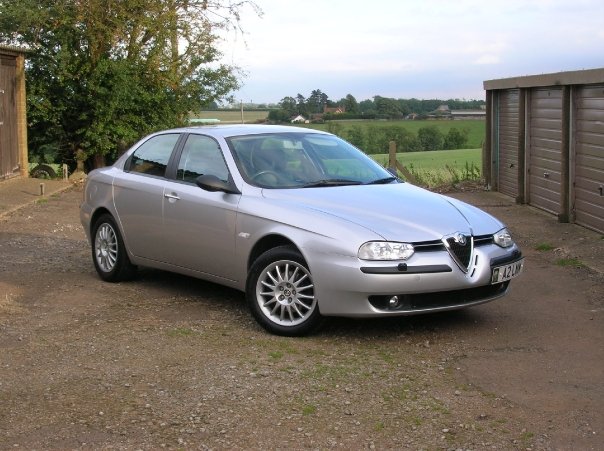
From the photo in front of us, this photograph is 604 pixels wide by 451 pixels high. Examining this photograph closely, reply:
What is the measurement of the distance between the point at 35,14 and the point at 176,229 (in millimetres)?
15245

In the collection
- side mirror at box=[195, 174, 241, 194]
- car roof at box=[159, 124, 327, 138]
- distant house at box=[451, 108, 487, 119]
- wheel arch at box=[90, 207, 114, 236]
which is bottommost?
wheel arch at box=[90, 207, 114, 236]

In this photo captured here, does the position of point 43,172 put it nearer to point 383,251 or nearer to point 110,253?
point 110,253

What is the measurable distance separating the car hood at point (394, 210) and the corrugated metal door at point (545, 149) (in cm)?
765

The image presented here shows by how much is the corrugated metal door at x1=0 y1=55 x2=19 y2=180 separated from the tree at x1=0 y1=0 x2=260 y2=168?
72.0 inches

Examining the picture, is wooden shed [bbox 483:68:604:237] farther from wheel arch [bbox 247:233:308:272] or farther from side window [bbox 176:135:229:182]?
wheel arch [bbox 247:233:308:272]

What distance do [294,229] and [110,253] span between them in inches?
113

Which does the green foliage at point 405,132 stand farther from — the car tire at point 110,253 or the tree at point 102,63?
the car tire at point 110,253

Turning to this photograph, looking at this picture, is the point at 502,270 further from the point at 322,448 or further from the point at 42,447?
the point at 42,447

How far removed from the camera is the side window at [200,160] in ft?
26.3

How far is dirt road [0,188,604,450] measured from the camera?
4.95 meters

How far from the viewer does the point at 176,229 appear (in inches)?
323

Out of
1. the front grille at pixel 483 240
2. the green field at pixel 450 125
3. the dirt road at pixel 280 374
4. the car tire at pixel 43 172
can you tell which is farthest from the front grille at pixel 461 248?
the green field at pixel 450 125

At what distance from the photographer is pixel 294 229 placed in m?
7.00

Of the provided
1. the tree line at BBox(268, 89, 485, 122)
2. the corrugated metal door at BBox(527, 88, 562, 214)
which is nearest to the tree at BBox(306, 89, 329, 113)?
the tree line at BBox(268, 89, 485, 122)
